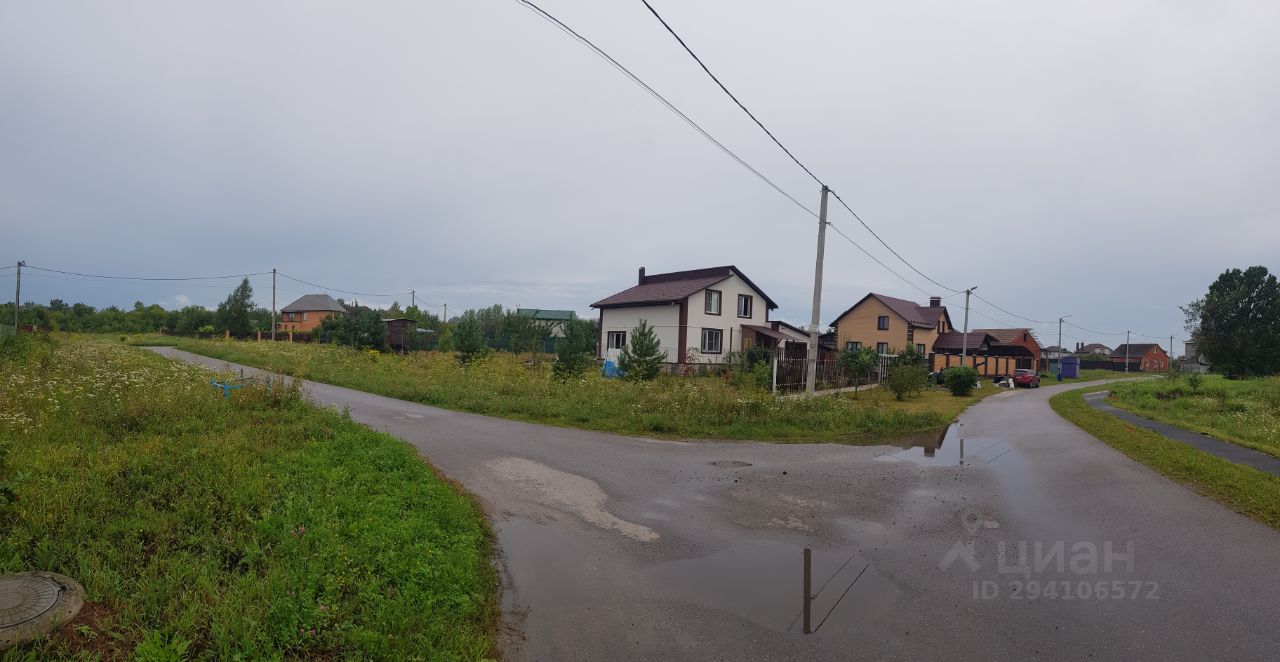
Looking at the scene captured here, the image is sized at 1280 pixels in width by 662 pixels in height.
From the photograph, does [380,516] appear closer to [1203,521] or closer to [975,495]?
[975,495]

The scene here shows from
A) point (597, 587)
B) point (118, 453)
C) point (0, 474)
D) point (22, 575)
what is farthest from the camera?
point (118, 453)

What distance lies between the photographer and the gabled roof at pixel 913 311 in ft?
156

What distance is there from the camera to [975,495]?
308 inches

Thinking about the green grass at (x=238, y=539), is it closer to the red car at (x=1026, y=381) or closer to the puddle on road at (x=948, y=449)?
the puddle on road at (x=948, y=449)

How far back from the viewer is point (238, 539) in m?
4.62

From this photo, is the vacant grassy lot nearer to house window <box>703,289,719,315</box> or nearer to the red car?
the red car

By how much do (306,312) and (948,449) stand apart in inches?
3003

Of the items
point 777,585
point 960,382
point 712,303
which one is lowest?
point 777,585

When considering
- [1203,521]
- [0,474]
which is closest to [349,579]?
[0,474]

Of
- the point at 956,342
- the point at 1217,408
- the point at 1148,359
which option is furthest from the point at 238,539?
the point at 1148,359

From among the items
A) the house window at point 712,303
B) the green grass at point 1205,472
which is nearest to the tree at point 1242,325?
the house window at point 712,303

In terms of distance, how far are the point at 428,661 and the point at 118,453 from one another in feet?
17.8

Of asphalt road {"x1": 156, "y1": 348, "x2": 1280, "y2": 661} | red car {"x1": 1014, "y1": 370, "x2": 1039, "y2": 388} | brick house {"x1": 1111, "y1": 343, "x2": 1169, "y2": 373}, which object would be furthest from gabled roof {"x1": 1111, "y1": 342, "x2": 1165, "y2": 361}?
asphalt road {"x1": 156, "y1": 348, "x2": 1280, "y2": 661}

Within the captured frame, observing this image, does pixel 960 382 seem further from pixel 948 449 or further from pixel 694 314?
pixel 948 449
